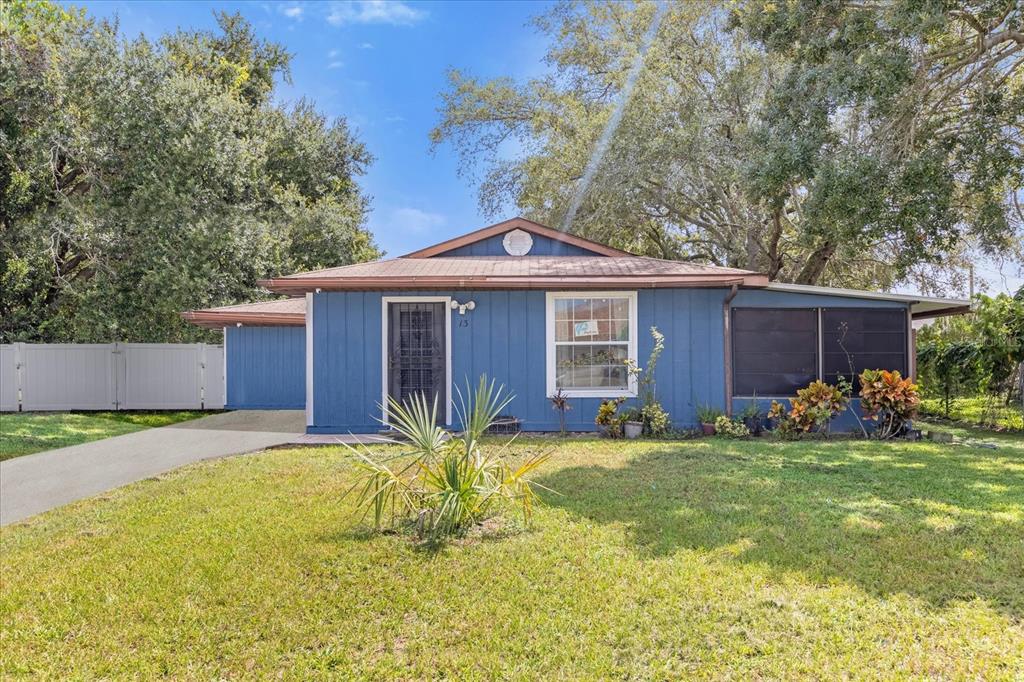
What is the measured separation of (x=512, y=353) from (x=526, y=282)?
1.08 meters

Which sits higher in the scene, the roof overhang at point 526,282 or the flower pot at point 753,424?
the roof overhang at point 526,282

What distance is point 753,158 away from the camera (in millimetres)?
10328

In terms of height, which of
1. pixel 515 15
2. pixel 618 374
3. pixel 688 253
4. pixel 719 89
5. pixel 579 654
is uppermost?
pixel 515 15

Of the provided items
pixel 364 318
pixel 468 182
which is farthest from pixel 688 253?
pixel 364 318

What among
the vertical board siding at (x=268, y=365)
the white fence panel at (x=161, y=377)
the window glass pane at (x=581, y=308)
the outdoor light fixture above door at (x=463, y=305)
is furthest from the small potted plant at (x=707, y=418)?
the white fence panel at (x=161, y=377)

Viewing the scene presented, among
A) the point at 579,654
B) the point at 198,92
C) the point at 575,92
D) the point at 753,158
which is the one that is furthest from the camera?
the point at 575,92

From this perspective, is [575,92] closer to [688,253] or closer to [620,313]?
[688,253]

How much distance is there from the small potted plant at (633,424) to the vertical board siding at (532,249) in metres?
3.25

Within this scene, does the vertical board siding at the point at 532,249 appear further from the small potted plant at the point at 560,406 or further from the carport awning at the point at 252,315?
the carport awning at the point at 252,315

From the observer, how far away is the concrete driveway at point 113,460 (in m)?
5.63

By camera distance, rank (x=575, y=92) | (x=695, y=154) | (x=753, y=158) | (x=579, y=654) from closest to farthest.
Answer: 1. (x=579, y=654)
2. (x=753, y=158)
3. (x=695, y=154)
4. (x=575, y=92)

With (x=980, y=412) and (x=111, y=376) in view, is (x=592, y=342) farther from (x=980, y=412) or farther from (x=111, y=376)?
(x=111, y=376)

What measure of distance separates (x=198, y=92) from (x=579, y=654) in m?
16.8

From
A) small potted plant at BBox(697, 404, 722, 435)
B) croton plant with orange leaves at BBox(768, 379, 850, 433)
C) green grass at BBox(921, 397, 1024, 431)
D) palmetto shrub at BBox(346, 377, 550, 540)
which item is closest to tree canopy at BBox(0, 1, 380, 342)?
small potted plant at BBox(697, 404, 722, 435)
